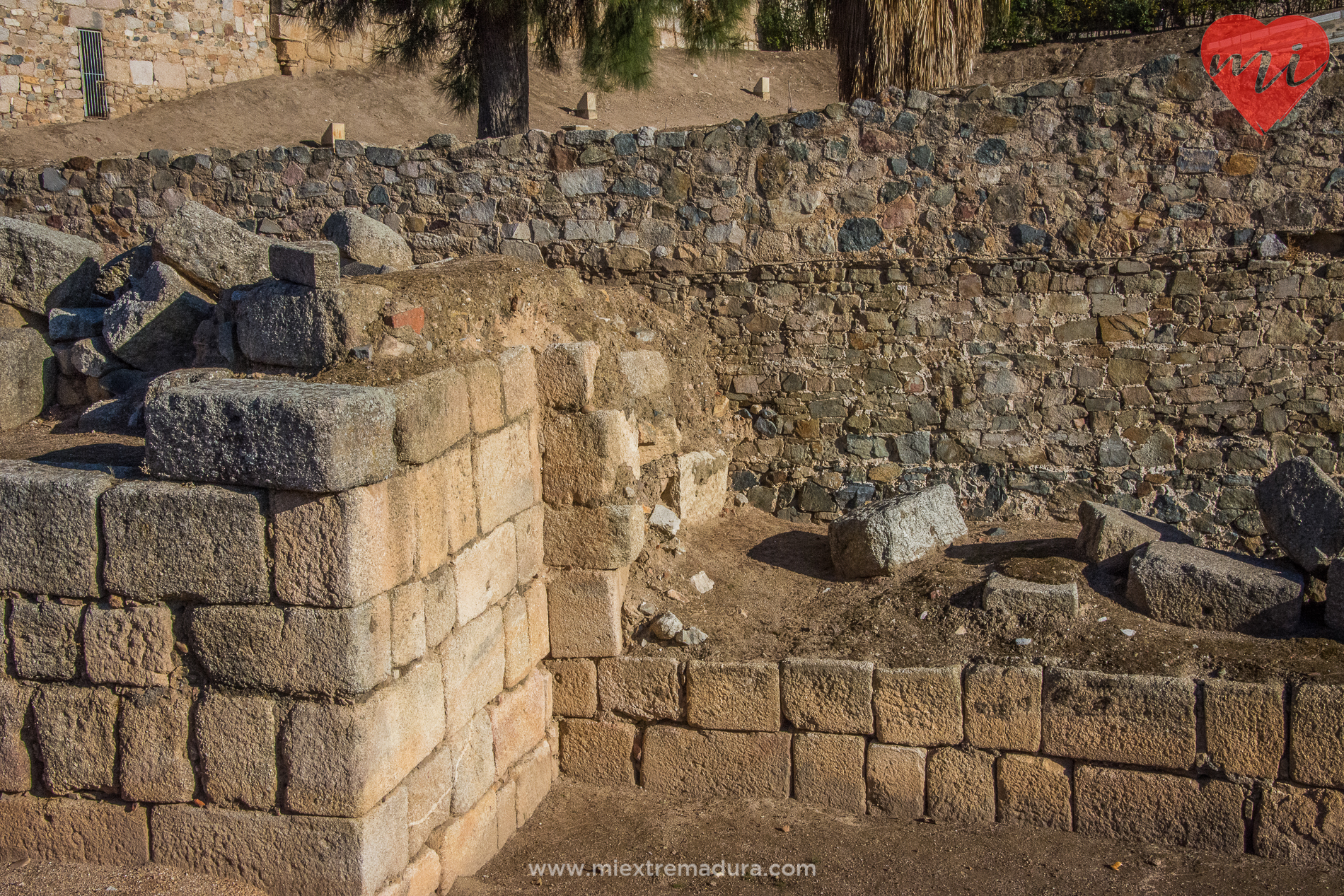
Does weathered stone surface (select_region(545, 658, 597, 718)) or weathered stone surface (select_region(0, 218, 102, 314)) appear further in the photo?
weathered stone surface (select_region(0, 218, 102, 314))

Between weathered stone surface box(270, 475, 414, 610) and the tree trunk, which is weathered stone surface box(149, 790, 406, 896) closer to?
weathered stone surface box(270, 475, 414, 610)

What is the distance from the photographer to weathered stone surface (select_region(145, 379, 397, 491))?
11.2 ft

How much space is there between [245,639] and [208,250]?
10.4ft

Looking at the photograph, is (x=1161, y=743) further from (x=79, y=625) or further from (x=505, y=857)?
(x=79, y=625)

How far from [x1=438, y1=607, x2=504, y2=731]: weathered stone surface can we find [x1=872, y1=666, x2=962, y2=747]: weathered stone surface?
5.75 feet

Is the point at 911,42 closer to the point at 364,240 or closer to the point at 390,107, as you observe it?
the point at 364,240

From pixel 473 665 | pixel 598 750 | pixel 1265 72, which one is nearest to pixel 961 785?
pixel 598 750

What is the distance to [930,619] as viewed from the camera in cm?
521

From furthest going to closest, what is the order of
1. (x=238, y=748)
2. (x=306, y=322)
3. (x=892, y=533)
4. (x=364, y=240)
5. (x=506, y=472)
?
(x=364, y=240) < (x=892, y=533) < (x=506, y=472) < (x=306, y=322) < (x=238, y=748)

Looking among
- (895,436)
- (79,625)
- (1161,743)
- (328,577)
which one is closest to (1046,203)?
(895,436)

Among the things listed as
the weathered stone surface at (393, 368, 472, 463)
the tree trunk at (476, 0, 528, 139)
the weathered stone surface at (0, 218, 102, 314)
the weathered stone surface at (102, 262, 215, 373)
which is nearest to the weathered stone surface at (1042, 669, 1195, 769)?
the weathered stone surface at (393, 368, 472, 463)

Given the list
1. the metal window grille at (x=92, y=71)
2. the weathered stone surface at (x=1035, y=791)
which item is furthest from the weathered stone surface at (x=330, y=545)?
the metal window grille at (x=92, y=71)

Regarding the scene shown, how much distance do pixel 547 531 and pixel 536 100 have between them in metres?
17.1

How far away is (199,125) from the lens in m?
18.4
